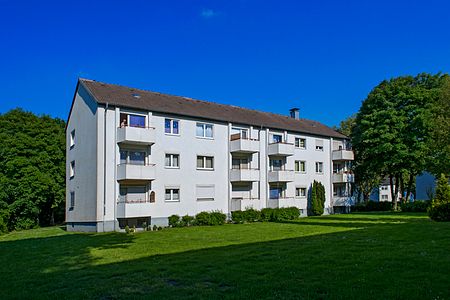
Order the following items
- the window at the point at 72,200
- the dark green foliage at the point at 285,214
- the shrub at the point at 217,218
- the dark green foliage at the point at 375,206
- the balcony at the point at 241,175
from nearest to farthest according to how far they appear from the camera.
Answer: the shrub at the point at 217,218 < the window at the point at 72,200 < the balcony at the point at 241,175 < the dark green foliage at the point at 285,214 < the dark green foliage at the point at 375,206

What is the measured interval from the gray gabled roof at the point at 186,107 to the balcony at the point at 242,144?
157cm

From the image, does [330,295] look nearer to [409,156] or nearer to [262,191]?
[262,191]

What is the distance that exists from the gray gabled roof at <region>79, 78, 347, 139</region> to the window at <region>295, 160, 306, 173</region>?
3.23 meters

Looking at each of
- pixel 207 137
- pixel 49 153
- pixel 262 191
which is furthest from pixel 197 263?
pixel 49 153

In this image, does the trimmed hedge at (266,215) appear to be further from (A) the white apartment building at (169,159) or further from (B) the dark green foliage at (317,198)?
(B) the dark green foliage at (317,198)

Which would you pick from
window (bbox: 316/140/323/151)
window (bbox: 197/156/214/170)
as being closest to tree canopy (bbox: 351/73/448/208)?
window (bbox: 316/140/323/151)

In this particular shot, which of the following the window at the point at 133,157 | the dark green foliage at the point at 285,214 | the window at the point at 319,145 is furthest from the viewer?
the window at the point at 319,145

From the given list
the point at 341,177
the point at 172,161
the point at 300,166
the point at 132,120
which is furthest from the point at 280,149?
the point at 132,120

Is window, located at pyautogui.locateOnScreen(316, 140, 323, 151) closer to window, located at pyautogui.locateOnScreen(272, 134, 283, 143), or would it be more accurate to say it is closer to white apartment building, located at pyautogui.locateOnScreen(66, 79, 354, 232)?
white apartment building, located at pyautogui.locateOnScreen(66, 79, 354, 232)

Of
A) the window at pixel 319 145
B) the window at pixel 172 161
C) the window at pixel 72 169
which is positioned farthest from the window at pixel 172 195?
the window at pixel 319 145

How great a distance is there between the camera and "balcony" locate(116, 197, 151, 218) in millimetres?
27036

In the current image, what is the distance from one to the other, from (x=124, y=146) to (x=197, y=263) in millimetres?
18785

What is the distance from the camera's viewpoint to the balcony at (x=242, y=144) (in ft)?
113

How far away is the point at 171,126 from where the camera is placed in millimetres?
31406
